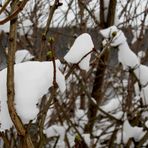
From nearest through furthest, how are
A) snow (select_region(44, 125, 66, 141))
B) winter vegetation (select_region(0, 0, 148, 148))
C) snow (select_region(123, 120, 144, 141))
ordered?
1. winter vegetation (select_region(0, 0, 148, 148))
2. snow (select_region(123, 120, 144, 141))
3. snow (select_region(44, 125, 66, 141))

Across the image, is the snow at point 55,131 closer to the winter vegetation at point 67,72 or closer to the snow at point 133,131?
the winter vegetation at point 67,72

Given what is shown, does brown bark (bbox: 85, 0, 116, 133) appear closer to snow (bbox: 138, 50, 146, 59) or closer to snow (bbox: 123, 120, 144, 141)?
snow (bbox: 123, 120, 144, 141)

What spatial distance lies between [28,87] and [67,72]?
521mm

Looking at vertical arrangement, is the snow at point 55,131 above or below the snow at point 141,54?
below

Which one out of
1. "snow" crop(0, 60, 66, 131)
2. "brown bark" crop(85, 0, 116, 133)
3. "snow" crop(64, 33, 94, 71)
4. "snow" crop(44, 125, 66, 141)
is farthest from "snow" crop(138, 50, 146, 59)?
"snow" crop(0, 60, 66, 131)

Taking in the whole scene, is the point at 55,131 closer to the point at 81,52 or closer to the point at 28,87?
the point at 81,52

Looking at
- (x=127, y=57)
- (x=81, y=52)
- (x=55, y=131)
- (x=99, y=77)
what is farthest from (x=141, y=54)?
(x=81, y=52)

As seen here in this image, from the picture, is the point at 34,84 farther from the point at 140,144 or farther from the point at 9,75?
the point at 140,144

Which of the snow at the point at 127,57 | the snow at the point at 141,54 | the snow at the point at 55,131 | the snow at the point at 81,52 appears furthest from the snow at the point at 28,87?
the snow at the point at 141,54

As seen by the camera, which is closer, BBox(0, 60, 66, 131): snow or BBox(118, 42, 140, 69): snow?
BBox(0, 60, 66, 131): snow

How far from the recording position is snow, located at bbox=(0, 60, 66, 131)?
146 centimetres

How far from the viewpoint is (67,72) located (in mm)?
2020

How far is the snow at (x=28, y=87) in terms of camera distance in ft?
4.80

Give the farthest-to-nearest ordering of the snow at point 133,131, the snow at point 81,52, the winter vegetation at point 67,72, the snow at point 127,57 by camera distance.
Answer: the snow at point 133,131
the snow at point 127,57
the snow at point 81,52
the winter vegetation at point 67,72
